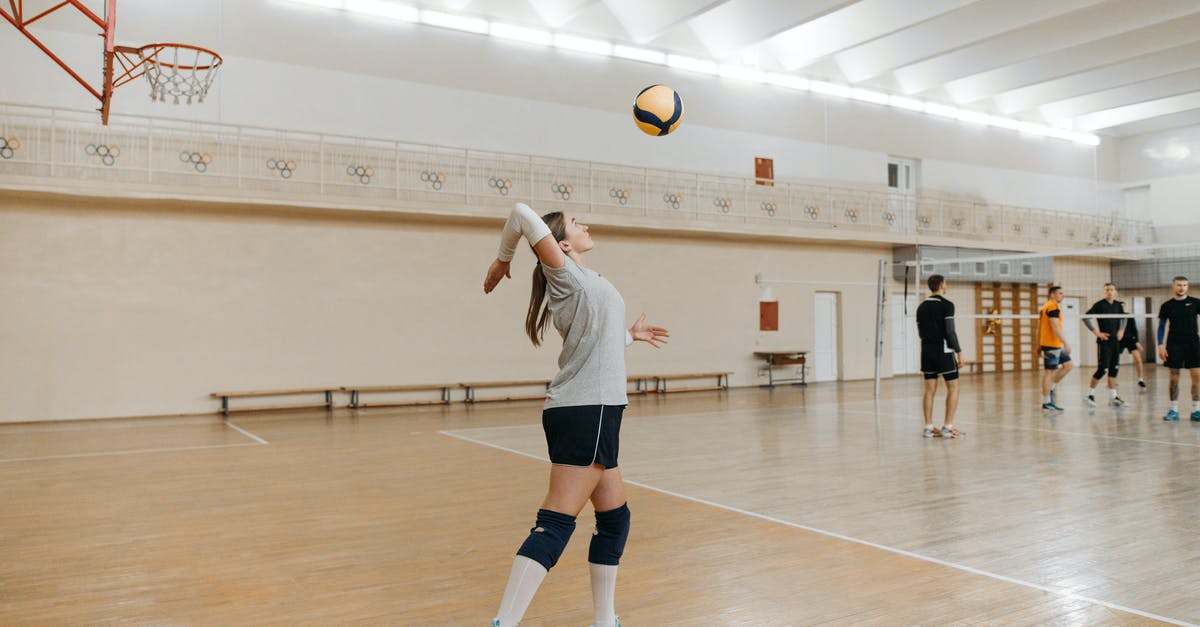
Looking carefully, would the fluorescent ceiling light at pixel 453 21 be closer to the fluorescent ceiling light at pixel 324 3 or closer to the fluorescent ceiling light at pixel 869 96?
the fluorescent ceiling light at pixel 324 3

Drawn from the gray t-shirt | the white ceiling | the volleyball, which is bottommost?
the gray t-shirt

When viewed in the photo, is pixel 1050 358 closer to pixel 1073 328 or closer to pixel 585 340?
pixel 585 340

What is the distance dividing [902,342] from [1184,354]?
458 inches

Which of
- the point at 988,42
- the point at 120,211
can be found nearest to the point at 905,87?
the point at 988,42

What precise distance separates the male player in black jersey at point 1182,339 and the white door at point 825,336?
9.94m

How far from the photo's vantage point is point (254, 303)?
14.3m

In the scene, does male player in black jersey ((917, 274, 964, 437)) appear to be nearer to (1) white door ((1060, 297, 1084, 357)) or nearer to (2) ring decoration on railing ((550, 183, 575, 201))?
(2) ring decoration on railing ((550, 183, 575, 201))

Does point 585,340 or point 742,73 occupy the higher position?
point 742,73

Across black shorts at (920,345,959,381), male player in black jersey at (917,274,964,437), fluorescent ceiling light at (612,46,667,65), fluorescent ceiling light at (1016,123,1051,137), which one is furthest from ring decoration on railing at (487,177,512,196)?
fluorescent ceiling light at (1016,123,1051,137)

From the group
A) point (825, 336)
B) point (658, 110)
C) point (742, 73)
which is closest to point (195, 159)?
point (658, 110)

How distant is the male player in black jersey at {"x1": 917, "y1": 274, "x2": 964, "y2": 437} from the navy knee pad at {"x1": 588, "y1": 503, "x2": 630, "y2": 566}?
6.98 metres

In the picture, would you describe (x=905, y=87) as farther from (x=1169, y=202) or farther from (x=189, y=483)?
(x=189, y=483)

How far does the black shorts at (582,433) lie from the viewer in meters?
2.79

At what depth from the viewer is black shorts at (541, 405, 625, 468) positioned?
2793 millimetres
